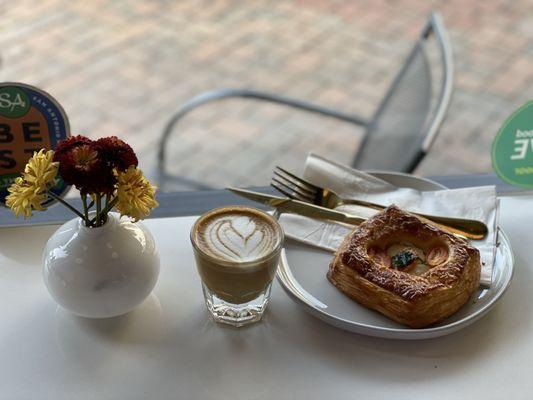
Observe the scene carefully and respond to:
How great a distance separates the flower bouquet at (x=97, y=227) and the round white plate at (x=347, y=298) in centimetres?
15

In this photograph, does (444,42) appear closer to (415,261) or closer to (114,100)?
(415,261)

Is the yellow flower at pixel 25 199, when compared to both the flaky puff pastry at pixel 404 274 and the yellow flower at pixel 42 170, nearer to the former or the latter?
the yellow flower at pixel 42 170

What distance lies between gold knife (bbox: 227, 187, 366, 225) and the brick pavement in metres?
1.03

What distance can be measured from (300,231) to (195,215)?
15 cm

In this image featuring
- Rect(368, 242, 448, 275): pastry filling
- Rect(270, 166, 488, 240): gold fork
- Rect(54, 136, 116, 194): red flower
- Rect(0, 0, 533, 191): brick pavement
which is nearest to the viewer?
Rect(54, 136, 116, 194): red flower

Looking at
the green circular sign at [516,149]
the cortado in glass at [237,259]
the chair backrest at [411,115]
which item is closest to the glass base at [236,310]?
the cortado in glass at [237,259]

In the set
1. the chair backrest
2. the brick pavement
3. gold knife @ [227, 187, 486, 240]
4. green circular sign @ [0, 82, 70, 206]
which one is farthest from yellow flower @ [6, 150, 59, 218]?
the brick pavement

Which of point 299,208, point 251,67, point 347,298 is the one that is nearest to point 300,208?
point 299,208

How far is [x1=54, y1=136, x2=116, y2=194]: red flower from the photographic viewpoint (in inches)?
24.5

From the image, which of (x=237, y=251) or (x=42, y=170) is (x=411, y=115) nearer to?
(x=237, y=251)

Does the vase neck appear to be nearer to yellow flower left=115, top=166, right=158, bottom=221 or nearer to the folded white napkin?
yellow flower left=115, top=166, right=158, bottom=221

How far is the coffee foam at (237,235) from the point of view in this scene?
680mm

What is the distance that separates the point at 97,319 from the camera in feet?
2.38

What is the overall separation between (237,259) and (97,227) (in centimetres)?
14
